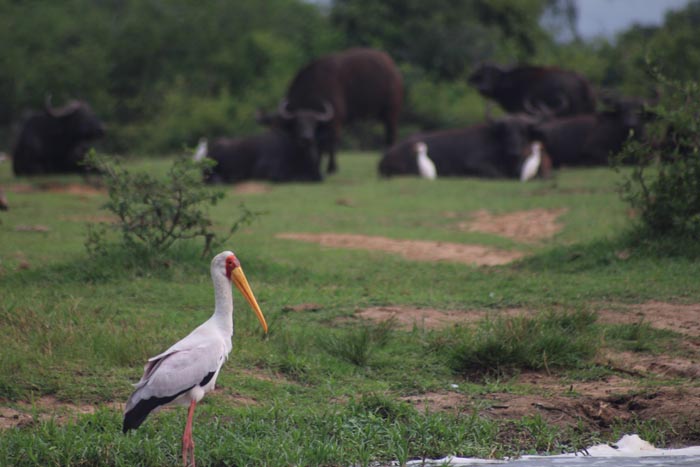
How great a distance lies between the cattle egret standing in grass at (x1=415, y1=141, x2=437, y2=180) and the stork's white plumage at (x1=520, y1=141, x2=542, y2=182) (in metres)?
1.33

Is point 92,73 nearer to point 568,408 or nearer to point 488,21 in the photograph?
point 488,21

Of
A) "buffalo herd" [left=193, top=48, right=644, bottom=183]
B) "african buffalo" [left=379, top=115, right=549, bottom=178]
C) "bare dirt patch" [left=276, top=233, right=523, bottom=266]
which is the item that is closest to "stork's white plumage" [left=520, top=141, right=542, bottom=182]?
"buffalo herd" [left=193, top=48, right=644, bottom=183]

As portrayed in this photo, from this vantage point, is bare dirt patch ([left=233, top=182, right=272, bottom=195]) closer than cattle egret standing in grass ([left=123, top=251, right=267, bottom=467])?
No

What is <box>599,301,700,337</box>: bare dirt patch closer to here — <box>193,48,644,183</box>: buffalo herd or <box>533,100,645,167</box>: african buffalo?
<box>193,48,644,183</box>: buffalo herd

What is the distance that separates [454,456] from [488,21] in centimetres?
2341

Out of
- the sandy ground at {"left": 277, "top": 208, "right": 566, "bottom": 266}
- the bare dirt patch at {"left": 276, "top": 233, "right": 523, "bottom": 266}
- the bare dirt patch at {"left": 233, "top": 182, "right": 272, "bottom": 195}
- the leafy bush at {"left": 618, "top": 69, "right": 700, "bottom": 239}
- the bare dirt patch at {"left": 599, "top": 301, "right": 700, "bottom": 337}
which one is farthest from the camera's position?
the bare dirt patch at {"left": 233, "top": 182, "right": 272, "bottom": 195}

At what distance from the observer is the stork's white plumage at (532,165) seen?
15.8m

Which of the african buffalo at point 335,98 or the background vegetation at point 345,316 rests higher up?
the african buffalo at point 335,98

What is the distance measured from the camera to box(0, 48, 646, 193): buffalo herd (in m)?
16.6

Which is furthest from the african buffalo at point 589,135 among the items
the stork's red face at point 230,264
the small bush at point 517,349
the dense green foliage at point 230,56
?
the stork's red face at point 230,264

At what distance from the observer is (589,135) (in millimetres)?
17438

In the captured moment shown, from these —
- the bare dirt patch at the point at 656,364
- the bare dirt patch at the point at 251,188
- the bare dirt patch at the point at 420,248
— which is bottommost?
the bare dirt patch at the point at 251,188

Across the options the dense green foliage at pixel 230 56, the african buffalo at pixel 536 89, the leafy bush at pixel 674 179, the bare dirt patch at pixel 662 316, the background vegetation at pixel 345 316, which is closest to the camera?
the background vegetation at pixel 345 316

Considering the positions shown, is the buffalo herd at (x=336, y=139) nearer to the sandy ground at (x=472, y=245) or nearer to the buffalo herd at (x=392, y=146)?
the buffalo herd at (x=392, y=146)
